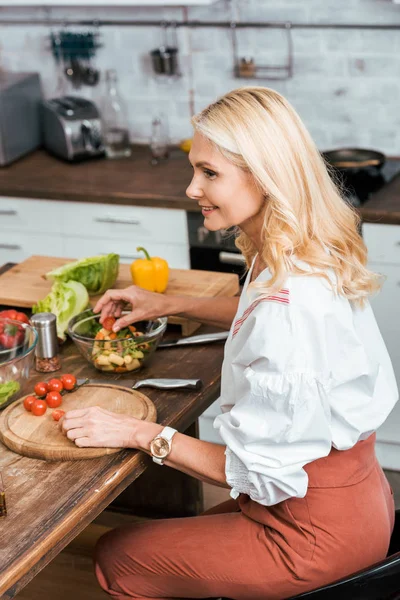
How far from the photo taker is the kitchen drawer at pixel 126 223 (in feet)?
13.0

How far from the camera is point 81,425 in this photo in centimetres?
205

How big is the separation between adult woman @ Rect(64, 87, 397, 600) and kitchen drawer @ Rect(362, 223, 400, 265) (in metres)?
1.41

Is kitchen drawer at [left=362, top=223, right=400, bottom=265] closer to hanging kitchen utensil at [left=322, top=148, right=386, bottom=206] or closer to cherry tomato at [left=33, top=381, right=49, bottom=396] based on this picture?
hanging kitchen utensil at [left=322, top=148, right=386, bottom=206]

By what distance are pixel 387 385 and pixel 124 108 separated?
9.39 feet

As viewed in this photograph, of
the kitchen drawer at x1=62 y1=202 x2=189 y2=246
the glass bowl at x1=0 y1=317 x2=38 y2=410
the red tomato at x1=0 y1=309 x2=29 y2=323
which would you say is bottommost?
the kitchen drawer at x1=62 y1=202 x2=189 y2=246

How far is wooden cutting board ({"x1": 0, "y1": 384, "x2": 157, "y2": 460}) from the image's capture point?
6.59 ft

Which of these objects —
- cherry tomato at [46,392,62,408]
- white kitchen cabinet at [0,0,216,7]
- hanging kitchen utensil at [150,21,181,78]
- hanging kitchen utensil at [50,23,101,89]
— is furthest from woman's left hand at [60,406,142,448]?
hanging kitchen utensil at [50,23,101,89]

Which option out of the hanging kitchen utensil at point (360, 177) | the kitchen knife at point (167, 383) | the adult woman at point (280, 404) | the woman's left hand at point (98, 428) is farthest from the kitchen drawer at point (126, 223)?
the woman's left hand at point (98, 428)

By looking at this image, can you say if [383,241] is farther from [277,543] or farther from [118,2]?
[277,543]

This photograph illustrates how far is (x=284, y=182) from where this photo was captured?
2021 millimetres

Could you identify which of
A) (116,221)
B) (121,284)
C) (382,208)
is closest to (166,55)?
(116,221)

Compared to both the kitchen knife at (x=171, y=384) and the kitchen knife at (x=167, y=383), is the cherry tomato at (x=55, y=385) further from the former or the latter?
the kitchen knife at (x=171, y=384)

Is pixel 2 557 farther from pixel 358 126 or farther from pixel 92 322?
pixel 358 126

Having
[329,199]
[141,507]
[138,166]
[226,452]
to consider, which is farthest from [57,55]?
[226,452]
